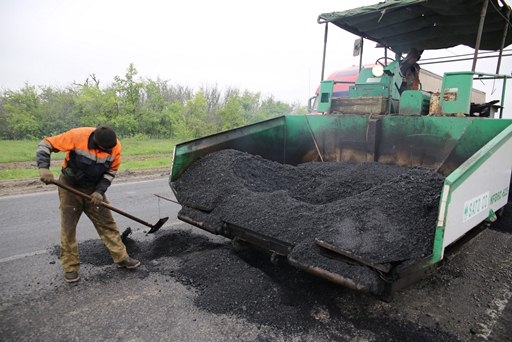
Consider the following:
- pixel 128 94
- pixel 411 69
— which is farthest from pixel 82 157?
pixel 128 94

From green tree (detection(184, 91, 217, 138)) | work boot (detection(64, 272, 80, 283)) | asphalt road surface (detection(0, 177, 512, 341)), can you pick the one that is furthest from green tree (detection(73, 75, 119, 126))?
work boot (detection(64, 272, 80, 283))

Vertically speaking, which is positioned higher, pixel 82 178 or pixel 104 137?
pixel 104 137

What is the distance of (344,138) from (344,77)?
675 cm

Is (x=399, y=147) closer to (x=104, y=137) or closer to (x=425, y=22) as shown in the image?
(x=425, y=22)

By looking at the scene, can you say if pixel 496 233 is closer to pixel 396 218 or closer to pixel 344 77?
pixel 396 218

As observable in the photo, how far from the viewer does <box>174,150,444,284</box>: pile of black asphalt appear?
7.47 ft

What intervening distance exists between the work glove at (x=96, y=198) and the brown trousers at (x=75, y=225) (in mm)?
166

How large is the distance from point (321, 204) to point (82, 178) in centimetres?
207

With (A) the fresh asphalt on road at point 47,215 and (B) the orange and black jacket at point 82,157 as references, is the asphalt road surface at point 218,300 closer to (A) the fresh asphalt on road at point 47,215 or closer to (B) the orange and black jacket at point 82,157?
(A) the fresh asphalt on road at point 47,215

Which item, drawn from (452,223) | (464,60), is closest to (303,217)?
(452,223)

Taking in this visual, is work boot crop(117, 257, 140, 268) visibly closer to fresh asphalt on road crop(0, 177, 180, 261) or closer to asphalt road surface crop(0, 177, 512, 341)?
asphalt road surface crop(0, 177, 512, 341)

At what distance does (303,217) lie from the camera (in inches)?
105

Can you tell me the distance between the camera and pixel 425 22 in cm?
474

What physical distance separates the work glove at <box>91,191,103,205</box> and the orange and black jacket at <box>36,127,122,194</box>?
0.05 meters
